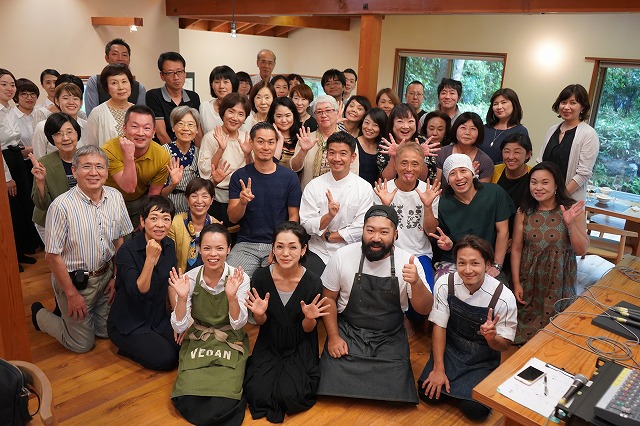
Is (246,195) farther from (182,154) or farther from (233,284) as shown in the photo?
(233,284)

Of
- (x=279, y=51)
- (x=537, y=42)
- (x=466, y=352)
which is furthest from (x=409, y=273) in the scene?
(x=279, y=51)

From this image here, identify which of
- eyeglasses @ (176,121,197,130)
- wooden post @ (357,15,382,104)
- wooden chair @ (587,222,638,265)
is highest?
wooden post @ (357,15,382,104)

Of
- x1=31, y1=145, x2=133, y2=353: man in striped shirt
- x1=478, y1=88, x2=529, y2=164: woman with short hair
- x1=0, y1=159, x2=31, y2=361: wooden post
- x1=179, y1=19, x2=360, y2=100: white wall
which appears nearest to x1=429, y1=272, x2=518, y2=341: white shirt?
x1=478, y1=88, x2=529, y2=164: woman with short hair

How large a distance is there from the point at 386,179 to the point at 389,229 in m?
1.10

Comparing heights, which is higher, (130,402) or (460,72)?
(460,72)

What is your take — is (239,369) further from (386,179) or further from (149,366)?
(386,179)

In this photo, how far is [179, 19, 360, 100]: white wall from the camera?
10109mm

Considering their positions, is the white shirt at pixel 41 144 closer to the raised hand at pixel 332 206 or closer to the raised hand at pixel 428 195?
the raised hand at pixel 332 206

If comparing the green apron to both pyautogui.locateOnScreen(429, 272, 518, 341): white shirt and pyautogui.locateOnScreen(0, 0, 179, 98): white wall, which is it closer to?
pyautogui.locateOnScreen(429, 272, 518, 341): white shirt

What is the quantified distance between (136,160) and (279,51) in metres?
8.30

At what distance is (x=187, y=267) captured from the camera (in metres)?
3.59

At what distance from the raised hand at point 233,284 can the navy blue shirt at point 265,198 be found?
0.93 m

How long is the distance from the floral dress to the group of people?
0.01 metres

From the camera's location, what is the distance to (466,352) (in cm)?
299
